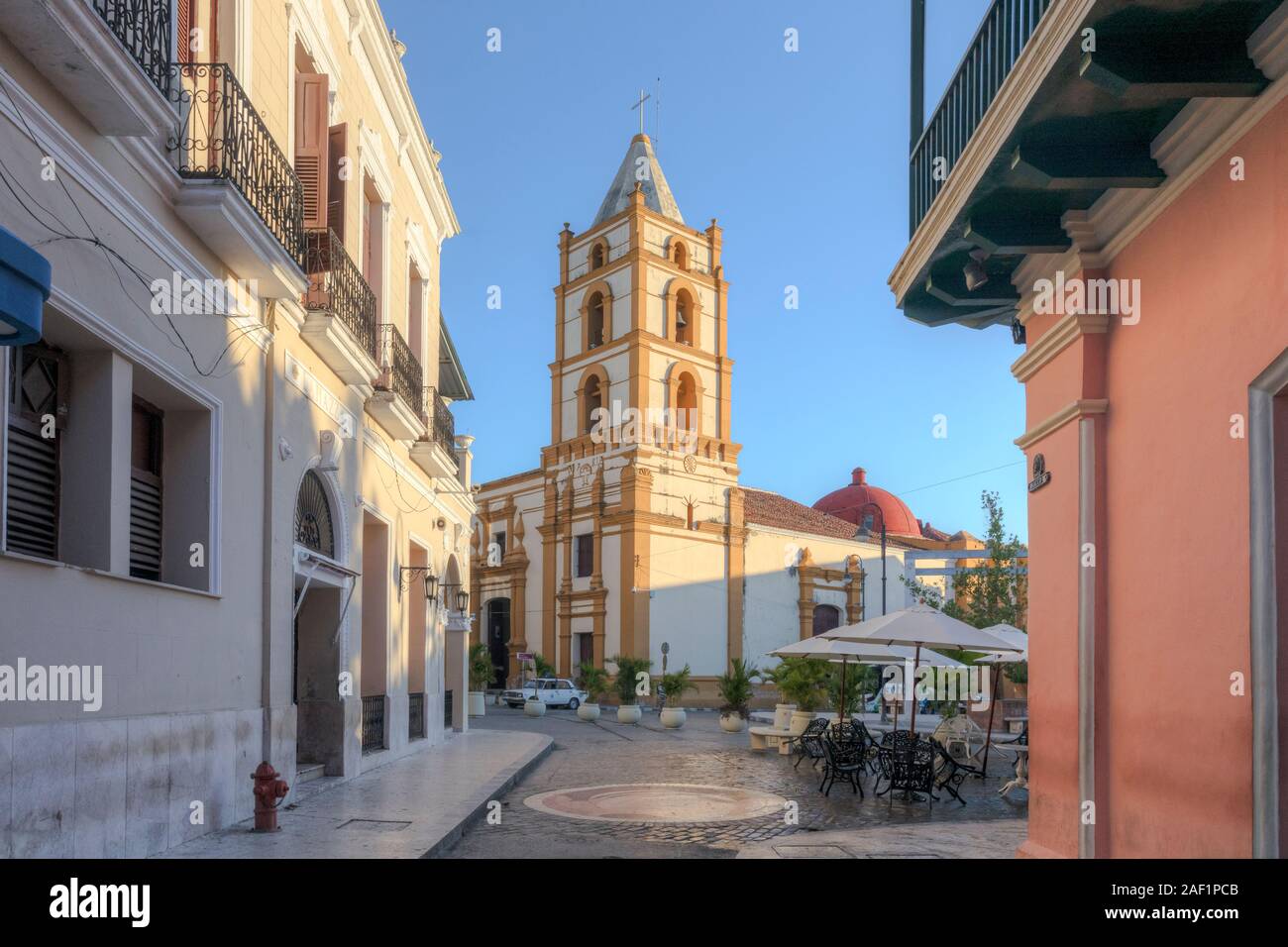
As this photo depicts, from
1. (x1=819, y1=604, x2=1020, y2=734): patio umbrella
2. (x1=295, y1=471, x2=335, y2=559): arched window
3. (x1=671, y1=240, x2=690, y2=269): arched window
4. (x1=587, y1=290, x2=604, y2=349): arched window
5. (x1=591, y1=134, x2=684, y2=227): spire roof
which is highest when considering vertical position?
(x1=591, y1=134, x2=684, y2=227): spire roof

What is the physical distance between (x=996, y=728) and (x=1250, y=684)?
23.7 metres

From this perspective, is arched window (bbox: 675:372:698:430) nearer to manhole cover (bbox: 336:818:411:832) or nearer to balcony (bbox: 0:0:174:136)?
manhole cover (bbox: 336:818:411:832)

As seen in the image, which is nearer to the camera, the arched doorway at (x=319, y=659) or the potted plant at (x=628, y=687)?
the arched doorway at (x=319, y=659)

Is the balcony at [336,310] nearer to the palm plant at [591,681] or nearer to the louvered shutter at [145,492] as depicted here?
the louvered shutter at [145,492]

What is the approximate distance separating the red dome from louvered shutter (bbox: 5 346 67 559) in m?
53.1

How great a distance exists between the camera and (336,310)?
13.2 metres

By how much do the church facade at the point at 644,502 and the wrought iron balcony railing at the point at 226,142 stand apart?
1266 inches

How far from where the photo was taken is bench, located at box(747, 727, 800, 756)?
21.3 m

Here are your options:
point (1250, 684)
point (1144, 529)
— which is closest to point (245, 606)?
point (1144, 529)

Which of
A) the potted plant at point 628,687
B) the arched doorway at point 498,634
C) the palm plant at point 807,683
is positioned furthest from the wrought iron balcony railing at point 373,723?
the arched doorway at point 498,634

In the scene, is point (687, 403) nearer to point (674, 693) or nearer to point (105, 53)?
point (674, 693)

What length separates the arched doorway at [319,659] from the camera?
1387cm

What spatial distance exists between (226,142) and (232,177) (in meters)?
0.28

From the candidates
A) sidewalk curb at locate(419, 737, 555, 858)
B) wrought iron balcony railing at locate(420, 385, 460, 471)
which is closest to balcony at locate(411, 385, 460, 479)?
wrought iron balcony railing at locate(420, 385, 460, 471)
